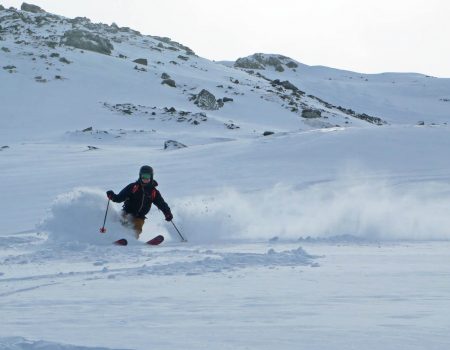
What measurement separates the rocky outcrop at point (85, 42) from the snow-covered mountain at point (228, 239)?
17448 millimetres

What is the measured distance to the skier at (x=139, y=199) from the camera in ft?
35.2

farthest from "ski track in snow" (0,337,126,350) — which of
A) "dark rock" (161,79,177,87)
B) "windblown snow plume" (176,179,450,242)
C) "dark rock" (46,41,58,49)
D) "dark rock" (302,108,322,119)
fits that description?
"dark rock" (46,41,58,49)

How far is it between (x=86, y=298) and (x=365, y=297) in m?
2.21

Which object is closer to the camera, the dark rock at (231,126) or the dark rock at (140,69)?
the dark rock at (231,126)

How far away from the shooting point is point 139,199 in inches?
426

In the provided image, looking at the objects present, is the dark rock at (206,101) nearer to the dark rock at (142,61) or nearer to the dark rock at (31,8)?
the dark rock at (142,61)

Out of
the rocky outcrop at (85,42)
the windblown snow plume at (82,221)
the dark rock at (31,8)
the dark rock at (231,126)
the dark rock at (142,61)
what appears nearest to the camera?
the windblown snow plume at (82,221)

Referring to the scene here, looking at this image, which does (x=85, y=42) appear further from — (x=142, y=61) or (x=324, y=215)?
(x=324, y=215)

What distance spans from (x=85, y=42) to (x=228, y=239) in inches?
1821

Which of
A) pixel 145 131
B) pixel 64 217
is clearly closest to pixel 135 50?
pixel 145 131

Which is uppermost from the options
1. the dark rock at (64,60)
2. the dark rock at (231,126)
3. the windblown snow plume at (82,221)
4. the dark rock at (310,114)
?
the dark rock at (64,60)

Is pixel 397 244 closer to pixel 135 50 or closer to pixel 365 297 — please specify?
pixel 365 297

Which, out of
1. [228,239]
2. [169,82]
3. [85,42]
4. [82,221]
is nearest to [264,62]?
[85,42]

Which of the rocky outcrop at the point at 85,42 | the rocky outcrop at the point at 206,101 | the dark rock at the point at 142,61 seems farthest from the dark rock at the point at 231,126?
the rocky outcrop at the point at 85,42
